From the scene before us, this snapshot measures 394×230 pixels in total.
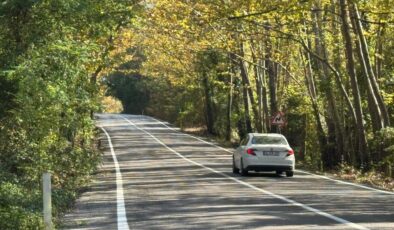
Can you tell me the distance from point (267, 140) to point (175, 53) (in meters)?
23.4

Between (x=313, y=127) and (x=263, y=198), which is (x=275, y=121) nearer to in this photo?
(x=313, y=127)

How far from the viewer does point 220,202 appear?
14.7 meters

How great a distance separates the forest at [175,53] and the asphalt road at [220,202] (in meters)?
1.01

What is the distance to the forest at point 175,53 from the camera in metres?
15.4

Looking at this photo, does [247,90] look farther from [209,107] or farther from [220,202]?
[220,202]

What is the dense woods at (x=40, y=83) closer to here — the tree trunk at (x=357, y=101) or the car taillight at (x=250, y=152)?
the car taillight at (x=250, y=152)

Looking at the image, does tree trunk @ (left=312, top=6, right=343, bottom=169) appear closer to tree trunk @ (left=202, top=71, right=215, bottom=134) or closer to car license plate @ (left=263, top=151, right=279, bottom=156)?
car license plate @ (left=263, top=151, right=279, bottom=156)

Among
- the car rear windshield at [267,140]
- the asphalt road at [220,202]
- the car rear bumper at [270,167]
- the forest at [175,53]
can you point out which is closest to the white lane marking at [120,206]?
the asphalt road at [220,202]

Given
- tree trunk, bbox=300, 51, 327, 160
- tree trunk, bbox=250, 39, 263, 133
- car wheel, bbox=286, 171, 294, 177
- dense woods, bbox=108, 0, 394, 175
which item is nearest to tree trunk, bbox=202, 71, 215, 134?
dense woods, bbox=108, 0, 394, 175

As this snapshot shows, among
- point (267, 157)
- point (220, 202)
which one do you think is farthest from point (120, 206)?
point (267, 157)

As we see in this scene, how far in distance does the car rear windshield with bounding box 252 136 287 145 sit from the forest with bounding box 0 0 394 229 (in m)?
3.16

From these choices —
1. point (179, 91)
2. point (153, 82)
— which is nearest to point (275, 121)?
point (179, 91)

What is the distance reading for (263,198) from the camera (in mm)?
15484

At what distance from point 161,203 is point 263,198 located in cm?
242
